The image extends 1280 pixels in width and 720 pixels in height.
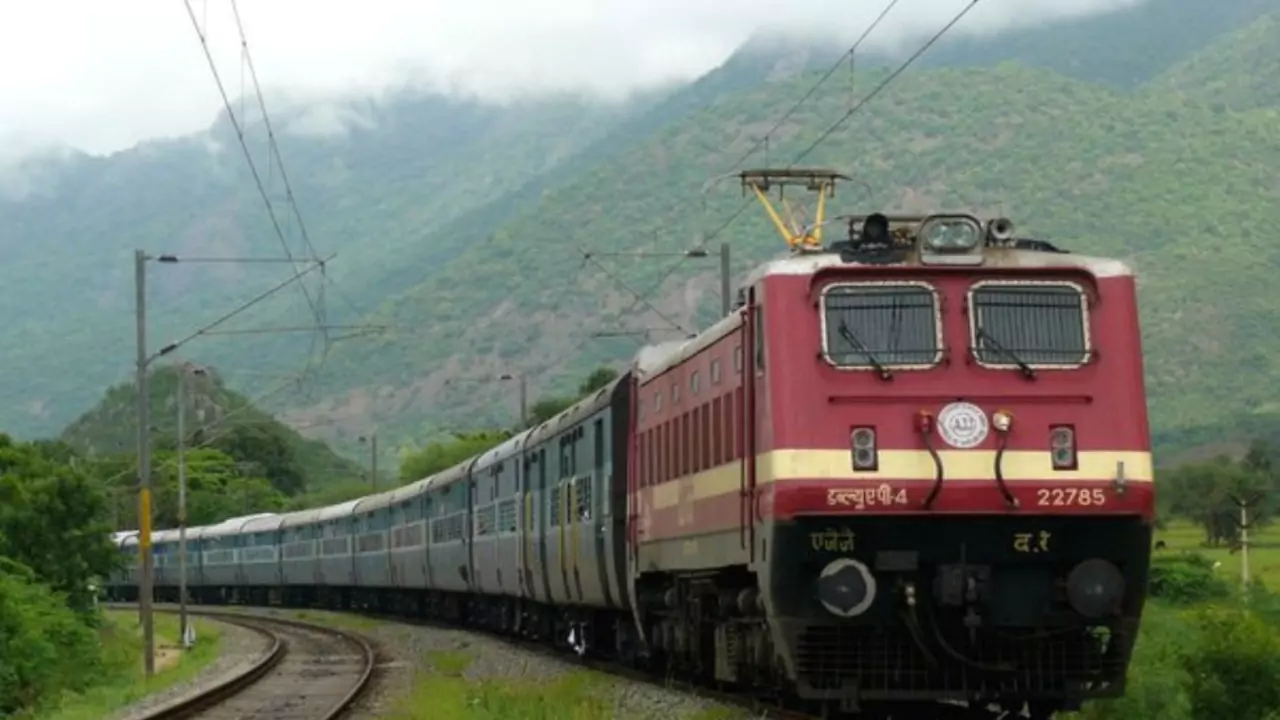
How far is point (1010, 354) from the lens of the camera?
15.6 m

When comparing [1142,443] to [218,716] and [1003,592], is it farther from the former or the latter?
[218,716]

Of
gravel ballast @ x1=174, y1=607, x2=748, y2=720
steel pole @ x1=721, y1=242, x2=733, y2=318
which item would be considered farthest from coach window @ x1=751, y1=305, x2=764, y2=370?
steel pole @ x1=721, y1=242, x2=733, y2=318

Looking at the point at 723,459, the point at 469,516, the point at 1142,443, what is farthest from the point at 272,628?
the point at 1142,443

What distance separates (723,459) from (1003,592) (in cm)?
321

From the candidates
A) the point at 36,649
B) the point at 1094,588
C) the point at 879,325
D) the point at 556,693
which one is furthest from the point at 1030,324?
the point at 36,649

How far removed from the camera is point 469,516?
42.7 metres

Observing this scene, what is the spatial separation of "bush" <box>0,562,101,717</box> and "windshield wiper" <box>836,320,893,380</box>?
16.1 m

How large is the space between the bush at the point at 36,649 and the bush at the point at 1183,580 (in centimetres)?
2066

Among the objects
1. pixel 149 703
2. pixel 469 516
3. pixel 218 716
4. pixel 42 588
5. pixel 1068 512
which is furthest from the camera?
pixel 469 516

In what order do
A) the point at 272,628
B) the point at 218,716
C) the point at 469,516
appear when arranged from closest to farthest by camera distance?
the point at 218,716 → the point at 469,516 → the point at 272,628

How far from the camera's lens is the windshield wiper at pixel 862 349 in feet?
51.0

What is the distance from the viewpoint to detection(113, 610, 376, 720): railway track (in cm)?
2498

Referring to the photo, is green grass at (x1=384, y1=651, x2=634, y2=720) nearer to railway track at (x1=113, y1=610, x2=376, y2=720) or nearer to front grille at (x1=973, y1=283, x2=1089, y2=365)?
railway track at (x1=113, y1=610, x2=376, y2=720)

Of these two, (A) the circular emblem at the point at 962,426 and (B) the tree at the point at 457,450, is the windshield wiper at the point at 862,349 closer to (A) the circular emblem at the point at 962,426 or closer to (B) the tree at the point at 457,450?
(A) the circular emblem at the point at 962,426
